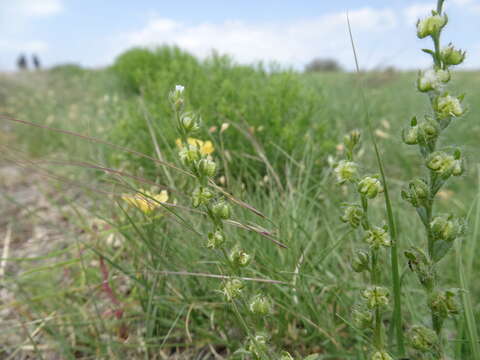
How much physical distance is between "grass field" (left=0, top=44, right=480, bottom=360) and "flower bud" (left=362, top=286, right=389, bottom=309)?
0.40 ft

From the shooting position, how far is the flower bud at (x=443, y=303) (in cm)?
73

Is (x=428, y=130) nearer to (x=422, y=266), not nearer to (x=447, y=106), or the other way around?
(x=447, y=106)

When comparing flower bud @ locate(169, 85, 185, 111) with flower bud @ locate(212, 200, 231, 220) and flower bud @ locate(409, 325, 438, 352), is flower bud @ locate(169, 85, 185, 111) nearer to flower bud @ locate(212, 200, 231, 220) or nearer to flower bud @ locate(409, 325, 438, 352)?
flower bud @ locate(212, 200, 231, 220)

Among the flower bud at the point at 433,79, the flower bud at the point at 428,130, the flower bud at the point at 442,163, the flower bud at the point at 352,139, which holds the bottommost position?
the flower bud at the point at 442,163

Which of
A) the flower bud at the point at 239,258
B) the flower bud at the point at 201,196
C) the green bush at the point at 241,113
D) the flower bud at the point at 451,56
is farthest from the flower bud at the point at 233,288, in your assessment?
the green bush at the point at 241,113

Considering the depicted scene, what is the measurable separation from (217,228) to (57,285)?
1352 millimetres

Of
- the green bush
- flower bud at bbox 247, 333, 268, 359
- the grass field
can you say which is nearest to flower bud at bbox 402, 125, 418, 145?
the grass field

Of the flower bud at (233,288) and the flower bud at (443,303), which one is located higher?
the flower bud at (233,288)

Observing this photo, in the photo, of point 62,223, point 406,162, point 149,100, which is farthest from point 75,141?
point 406,162

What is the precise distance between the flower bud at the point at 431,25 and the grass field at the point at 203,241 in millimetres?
115

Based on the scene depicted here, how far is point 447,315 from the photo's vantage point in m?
0.74

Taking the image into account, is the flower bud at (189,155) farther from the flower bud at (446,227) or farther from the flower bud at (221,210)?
the flower bud at (446,227)

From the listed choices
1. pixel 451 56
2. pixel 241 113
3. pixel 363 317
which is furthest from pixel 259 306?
pixel 241 113

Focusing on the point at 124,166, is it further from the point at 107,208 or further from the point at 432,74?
the point at 432,74
